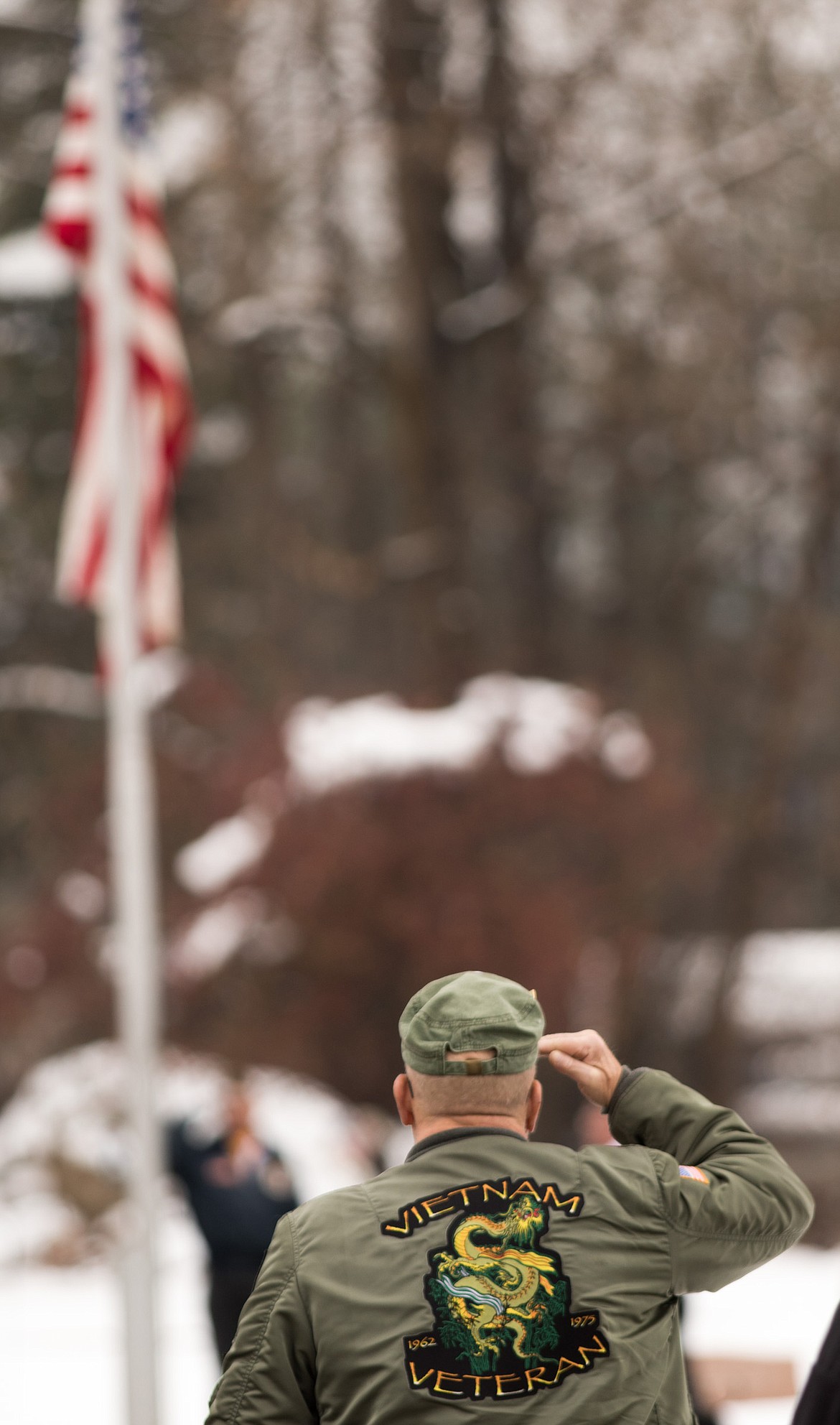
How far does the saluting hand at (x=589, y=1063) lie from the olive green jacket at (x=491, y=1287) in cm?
10

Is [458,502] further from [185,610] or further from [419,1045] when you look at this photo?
[419,1045]

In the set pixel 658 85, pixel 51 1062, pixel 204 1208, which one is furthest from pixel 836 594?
pixel 204 1208

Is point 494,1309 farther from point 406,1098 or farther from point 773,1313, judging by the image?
point 773,1313

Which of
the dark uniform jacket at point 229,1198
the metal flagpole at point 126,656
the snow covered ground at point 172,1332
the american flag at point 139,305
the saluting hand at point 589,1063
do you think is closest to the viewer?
the saluting hand at point 589,1063

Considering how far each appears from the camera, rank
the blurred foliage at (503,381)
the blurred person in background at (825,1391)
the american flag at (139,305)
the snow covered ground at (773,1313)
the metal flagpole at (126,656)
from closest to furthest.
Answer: the blurred person in background at (825,1391) < the metal flagpole at (126,656) < the american flag at (139,305) < the snow covered ground at (773,1313) < the blurred foliage at (503,381)

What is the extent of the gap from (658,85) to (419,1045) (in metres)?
16.1

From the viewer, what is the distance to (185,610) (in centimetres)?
1819

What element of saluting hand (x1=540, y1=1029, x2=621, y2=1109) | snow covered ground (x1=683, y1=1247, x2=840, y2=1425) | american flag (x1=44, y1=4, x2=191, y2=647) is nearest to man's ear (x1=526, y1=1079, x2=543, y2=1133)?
saluting hand (x1=540, y1=1029, x2=621, y2=1109)

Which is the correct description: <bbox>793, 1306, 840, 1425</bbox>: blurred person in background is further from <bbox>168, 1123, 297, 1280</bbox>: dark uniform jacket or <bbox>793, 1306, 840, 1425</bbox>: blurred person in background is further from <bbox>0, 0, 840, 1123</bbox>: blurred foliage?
<bbox>0, 0, 840, 1123</bbox>: blurred foliage

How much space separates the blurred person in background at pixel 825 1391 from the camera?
267 cm

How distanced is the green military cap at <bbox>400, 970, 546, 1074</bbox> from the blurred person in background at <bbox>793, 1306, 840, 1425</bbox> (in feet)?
2.92

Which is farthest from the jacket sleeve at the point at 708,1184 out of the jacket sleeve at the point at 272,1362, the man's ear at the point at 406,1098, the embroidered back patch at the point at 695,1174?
the jacket sleeve at the point at 272,1362

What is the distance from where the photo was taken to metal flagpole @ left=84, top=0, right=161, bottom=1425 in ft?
23.3

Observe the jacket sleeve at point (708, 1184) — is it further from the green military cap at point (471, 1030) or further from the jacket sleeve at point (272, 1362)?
the jacket sleeve at point (272, 1362)
